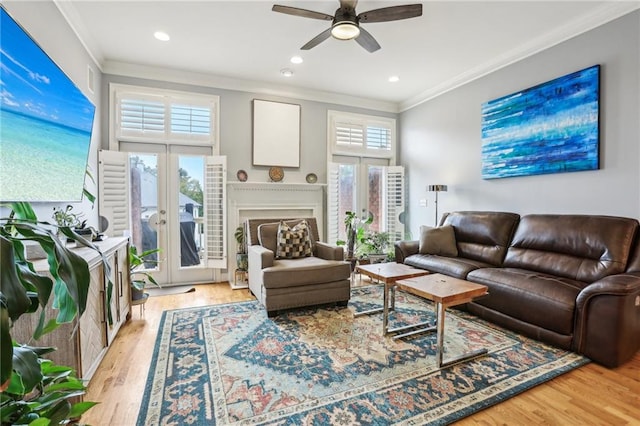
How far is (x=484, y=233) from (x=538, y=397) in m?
2.11

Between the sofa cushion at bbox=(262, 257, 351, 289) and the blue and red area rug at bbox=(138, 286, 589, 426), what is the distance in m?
0.35

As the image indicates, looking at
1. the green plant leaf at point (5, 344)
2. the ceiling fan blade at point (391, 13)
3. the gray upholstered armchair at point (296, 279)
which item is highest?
the ceiling fan blade at point (391, 13)

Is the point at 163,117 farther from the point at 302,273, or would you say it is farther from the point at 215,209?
the point at 302,273

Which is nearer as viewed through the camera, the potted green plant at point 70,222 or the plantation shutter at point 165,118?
Answer: the potted green plant at point 70,222

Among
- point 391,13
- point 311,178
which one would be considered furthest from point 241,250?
point 391,13

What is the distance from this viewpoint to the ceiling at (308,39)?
2.77m

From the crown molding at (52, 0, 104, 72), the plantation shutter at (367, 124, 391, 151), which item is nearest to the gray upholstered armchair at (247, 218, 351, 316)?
the plantation shutter at (367, 124, 391, 151)

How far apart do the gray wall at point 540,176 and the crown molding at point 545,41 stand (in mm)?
56

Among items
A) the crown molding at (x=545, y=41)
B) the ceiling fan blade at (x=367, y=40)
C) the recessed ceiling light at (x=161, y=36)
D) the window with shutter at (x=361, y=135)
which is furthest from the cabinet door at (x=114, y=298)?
the crown molding at (x=545, y=41)

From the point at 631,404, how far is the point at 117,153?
5087mm

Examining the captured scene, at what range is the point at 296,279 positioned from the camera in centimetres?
307

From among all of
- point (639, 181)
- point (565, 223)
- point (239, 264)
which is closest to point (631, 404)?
point (565, 223)

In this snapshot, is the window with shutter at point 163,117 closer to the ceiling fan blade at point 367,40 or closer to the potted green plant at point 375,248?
the ceiling fan blade at point 367,40

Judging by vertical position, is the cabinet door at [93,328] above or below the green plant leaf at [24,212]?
below
